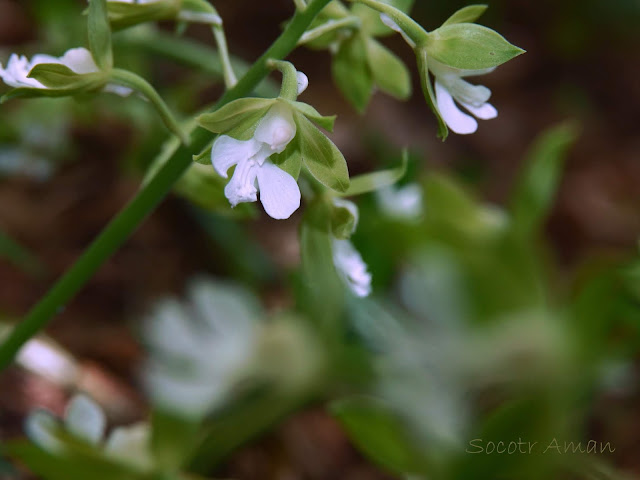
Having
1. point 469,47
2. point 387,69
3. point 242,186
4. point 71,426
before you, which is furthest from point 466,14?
point 71,426

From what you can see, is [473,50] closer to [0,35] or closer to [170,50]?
[170,50]

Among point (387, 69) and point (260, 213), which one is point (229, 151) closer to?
point (387, 69)

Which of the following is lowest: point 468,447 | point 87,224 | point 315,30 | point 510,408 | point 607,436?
point 607,436

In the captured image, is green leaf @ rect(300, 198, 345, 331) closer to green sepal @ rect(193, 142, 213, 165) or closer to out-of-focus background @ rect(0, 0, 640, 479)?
green sepal @ rect(193, 142, 213, 165)

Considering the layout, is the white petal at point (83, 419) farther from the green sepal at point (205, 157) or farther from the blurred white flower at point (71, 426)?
the green sepal at point (205, 157)

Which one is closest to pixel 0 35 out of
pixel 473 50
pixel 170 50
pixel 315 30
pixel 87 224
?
pixel 87 224

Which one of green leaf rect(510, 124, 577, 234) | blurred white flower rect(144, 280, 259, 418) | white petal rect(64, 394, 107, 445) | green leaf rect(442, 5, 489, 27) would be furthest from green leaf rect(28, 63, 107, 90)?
green leaf rect(510, 124, 577, 234)

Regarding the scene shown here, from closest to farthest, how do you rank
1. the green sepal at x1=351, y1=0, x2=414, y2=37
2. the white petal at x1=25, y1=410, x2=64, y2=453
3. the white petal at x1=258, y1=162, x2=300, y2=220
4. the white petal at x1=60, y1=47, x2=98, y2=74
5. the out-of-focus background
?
the white petal at x1=258, y1=162, x2=300, y2=220 → the white petal at x1=60, y1=47, x2=98, y2=74 → the green sepal at x1=351, y1=0, x2=414, y2=37 → the white petal at x1=25, y1=410, x2=64, y2=453 → the out-of-focus background
